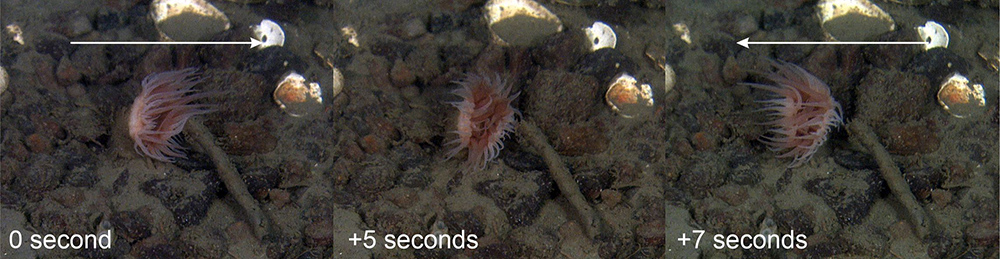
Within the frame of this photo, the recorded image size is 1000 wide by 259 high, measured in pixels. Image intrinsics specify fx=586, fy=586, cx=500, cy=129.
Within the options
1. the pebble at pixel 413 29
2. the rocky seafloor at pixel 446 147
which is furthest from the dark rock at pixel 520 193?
the pebble at pixel 413 29

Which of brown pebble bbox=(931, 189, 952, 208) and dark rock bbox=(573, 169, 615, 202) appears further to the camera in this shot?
brown pebble bbox=(931, 189, 952, 208)

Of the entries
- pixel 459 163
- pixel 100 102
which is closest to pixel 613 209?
pixel 459 163

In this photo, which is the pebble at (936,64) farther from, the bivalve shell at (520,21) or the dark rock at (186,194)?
the dark rock at (186,194)

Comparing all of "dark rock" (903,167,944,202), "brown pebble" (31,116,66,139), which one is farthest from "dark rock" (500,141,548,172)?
"brown pebble" (31,116,66,139)

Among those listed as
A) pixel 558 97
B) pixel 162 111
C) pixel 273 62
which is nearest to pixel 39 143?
pixel 162 111

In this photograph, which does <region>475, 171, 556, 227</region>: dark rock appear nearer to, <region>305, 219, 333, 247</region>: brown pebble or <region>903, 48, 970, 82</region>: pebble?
<region>305, 219, 333, 247</region>: brown pebble

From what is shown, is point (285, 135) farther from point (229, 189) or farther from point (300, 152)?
point (229, 189)
